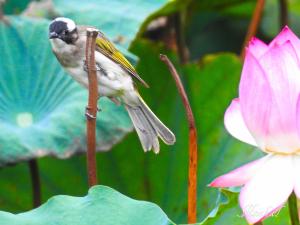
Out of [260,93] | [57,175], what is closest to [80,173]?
[57,175]

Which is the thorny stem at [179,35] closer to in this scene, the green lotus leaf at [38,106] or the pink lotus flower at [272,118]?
the green lotus leaf at [38,106]

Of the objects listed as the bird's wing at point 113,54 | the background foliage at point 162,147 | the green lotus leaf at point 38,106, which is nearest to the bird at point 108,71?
the bird's wing at point 113,54

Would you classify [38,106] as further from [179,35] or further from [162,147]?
[179,35]

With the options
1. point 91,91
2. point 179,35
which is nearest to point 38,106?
point 179,35

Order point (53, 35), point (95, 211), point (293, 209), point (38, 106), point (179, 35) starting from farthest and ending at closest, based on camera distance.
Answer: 1. point (179, 35)
2. point (38, 106)
3. point (53, 35)
4. point (95, 211)
5. point (293, 209)

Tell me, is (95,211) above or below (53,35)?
below

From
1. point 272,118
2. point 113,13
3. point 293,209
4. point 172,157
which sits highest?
point 113,13

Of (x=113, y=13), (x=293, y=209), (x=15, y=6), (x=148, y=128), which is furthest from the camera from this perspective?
(x=15, y=6)

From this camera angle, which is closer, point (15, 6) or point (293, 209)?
point (293, 209)

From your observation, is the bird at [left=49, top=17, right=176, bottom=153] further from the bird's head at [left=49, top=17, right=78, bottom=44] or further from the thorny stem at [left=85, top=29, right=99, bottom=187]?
the thorny stem at [left=85, top=29, right=99, bottom=187]
